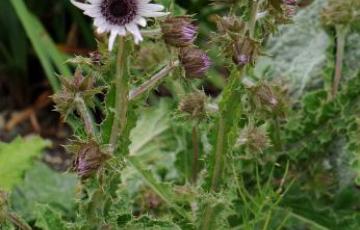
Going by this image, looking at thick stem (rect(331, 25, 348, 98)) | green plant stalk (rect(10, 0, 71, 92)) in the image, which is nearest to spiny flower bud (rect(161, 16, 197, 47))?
thick stem (rect(331, 25, 348, 98))

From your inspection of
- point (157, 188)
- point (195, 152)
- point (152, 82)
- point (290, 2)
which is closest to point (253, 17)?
point (290, 2)

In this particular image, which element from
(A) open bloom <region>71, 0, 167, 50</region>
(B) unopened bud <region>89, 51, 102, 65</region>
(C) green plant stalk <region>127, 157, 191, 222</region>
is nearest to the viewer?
(A) open bloom <region>71, 0, 167, 50</region>

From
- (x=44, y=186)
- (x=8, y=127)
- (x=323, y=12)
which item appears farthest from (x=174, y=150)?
(x=8, y=127)

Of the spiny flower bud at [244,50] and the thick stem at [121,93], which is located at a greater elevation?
the spiny flower bud at [244,50]

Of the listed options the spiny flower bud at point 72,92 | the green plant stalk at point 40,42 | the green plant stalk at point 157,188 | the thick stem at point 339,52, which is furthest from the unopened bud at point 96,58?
the green plant stalk at point 40,42

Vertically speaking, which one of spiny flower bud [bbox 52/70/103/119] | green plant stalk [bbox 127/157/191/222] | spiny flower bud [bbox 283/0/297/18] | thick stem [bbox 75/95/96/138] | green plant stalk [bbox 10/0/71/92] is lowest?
green plant stalk [bbox 10/0/71/92]

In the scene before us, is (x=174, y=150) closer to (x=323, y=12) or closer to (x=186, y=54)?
(x=323, y=12)

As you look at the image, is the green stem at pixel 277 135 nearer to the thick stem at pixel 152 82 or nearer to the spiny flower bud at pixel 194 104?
the spiny flower bud at pixel 194 104

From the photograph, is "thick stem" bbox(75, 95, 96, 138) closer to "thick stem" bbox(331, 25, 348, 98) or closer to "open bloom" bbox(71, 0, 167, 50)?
"open bloom" bbox(71, 0, 167, 50)
